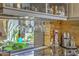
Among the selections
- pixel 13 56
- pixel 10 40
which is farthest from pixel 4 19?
pixel 13 56

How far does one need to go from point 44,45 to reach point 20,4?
363 millimetres

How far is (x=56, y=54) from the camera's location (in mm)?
1282

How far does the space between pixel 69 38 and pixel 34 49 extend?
28cm

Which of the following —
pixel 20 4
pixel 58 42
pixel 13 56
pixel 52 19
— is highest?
pixel 20 4

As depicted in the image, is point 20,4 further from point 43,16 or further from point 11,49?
point 11,49

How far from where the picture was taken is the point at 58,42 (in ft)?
4.17

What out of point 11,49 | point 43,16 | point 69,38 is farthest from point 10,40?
point 69,38

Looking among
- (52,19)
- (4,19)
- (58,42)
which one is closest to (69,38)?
(58,42)

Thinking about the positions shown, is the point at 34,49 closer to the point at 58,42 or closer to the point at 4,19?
the point at 58,42

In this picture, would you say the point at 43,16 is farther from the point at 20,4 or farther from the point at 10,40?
the point at 10,40

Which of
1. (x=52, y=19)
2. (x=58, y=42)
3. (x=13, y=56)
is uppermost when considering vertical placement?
(x=52, y=19)

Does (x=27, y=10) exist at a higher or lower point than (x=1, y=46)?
higher

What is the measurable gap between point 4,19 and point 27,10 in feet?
0.61

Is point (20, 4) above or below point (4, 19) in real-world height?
above
